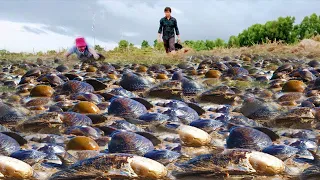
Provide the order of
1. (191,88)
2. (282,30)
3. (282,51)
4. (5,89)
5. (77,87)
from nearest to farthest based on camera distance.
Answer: (77,87) → (191,88) → (5,89) → (282,51) → (282,30)

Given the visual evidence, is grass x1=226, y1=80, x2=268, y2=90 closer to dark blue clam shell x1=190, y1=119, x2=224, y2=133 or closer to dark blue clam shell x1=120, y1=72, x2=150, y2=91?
dark blue clam shell x1=120, y1=72, x2=150, y2=91

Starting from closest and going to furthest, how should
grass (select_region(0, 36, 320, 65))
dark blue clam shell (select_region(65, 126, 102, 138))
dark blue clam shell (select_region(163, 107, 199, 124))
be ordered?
dark blue clam shell (select_region(65, 126, 102, 138)) < dark blue clam shell (select_region(163, 107, 199, 124)) < grass (select_region(0, 36, 320, 65))

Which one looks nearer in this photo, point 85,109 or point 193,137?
point 193,137

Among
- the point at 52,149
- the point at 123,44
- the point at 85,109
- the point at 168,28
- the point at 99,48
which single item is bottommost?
the point at 52,149

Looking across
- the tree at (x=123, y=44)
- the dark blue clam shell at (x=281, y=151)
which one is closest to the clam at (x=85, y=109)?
the dark blue clam shell at (x=281, y=151)

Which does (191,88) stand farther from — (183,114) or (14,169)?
(14,169)

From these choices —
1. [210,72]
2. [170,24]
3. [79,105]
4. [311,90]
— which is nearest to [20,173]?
[79,105]

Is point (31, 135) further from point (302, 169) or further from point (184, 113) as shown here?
point (302, 169)

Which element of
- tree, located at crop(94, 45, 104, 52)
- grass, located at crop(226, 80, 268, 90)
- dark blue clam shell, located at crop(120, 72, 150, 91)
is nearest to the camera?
dark blue clam shell, located at crop(120, 72, 150, 91)

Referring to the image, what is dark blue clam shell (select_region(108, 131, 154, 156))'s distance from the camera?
3.79m

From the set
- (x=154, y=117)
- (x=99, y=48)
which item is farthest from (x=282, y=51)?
(x=154, y=117)

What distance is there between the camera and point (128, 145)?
3807 mm

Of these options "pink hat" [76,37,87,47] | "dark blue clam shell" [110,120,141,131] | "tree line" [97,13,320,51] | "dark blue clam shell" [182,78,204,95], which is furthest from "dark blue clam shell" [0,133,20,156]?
"tree line" [97,13,320,51]

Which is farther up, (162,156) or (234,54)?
(234,54)
